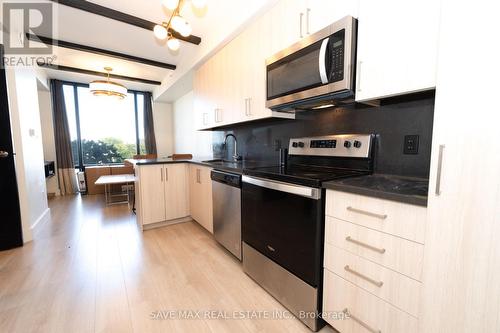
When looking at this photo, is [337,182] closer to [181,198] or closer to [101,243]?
[181,198]

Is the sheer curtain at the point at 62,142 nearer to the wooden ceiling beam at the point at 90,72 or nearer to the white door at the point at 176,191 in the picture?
the wooden ceiling beam at the point at 90,72

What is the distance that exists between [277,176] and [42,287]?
208 centimetres

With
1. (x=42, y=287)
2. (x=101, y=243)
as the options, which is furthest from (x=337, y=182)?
(x=101, y=243)

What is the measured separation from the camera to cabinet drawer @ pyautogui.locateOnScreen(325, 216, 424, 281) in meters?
0.93

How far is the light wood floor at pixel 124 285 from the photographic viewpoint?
141 cm

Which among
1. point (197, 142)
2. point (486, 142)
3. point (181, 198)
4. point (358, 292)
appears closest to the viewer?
point (486, 142)

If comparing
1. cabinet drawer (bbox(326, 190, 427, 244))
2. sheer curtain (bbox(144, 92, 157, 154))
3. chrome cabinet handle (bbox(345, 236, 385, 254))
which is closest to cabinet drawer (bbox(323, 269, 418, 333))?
chrome cabinet handle (bbox(345, 236, 385, 254))

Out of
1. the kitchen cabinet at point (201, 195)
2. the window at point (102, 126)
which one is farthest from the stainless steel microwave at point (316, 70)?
the window at point (102, 126)

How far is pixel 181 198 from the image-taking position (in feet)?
10.3

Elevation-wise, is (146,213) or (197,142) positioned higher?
(197,142)

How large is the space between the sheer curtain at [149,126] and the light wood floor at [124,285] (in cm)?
381

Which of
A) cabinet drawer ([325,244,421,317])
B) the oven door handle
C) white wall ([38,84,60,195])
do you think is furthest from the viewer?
white wall ([38,84,60,195])

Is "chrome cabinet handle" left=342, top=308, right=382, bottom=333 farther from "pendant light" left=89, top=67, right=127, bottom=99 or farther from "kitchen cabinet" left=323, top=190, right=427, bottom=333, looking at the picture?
"pendant light" left=89, top=67, right=127, bottom=99

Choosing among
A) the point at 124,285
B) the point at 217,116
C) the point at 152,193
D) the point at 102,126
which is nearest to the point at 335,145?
the point at 217,116
